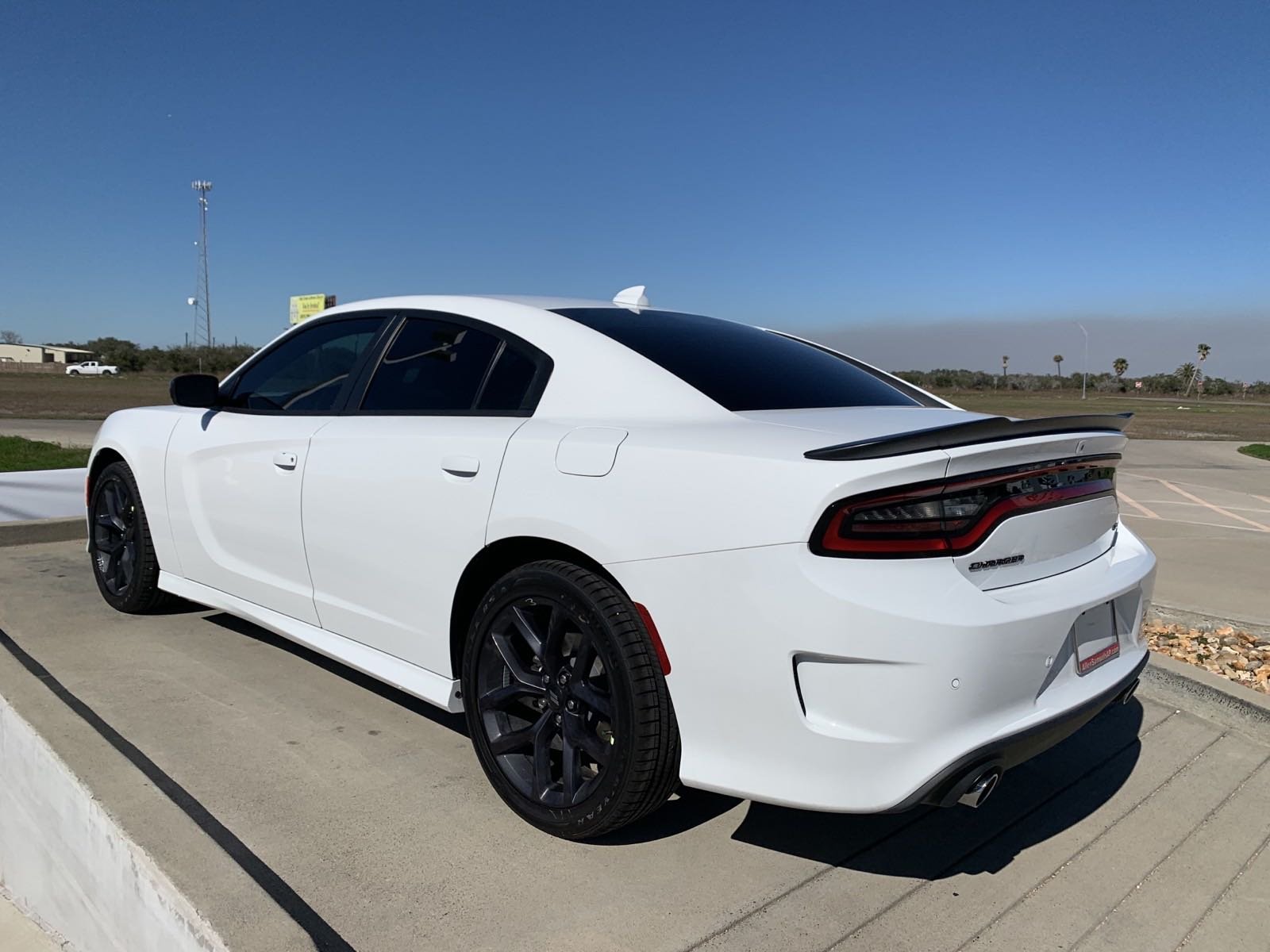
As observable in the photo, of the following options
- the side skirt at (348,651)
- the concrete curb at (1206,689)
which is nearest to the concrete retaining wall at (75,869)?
the side skirt at (348,651)

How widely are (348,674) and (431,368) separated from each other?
4.74 ft

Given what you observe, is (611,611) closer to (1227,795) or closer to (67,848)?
(67,848)

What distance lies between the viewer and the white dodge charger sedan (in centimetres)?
207

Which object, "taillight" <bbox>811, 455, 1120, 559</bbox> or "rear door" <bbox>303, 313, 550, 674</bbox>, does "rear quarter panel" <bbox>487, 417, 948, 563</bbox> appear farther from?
"rear door" <bbox>303, 313, 550, 674</bbox>

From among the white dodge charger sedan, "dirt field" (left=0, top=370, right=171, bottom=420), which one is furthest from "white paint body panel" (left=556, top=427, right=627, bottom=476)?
"dirt field" (left=0, top=370, right=171, bottom=420)

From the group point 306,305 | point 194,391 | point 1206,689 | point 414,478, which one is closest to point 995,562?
point 414,478

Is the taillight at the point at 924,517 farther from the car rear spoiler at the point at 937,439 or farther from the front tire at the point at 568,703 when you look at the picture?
the front tire at the point at 568,703

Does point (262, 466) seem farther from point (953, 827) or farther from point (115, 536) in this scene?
point (953, 827)

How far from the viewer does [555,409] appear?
107 inches

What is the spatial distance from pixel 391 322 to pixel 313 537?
0.81m

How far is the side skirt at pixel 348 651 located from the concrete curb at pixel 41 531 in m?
2.99

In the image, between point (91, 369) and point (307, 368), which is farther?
point (91, 369)

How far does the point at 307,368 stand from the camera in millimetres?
3762

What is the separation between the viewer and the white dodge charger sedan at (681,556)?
2068 millimetres
